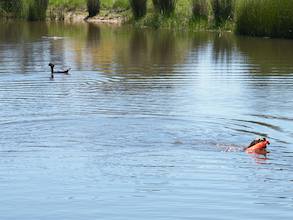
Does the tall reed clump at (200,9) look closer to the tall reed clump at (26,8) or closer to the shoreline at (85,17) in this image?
the shoreline at (85,17)

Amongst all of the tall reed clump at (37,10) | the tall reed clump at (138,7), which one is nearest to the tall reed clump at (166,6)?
the tall reed clump at (138,7)

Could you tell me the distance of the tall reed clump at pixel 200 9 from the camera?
4072cm

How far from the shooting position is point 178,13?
4228cm

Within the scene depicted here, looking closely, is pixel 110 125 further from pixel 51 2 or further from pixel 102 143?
pixel 51 2

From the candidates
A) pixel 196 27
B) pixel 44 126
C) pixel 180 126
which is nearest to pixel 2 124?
pixel 44 126

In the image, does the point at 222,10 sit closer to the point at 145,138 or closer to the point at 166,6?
the point at 166,6

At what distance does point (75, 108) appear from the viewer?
17.3m

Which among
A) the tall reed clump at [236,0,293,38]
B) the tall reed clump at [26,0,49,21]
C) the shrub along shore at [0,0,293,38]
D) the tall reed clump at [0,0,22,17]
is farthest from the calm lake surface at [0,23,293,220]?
the tall reed clump at [0,0,22,17]

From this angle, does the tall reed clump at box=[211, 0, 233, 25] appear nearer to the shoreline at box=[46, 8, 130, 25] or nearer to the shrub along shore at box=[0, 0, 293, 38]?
the shrub along shore at box=[0, 0, 293, 38]

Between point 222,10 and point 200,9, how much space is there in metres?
1.50

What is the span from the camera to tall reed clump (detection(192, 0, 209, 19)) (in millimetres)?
40719

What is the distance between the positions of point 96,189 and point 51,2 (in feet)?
133

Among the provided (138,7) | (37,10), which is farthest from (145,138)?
(37,10)

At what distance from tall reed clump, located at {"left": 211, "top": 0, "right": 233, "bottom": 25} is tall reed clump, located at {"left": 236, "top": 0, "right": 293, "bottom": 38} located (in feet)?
6.07
